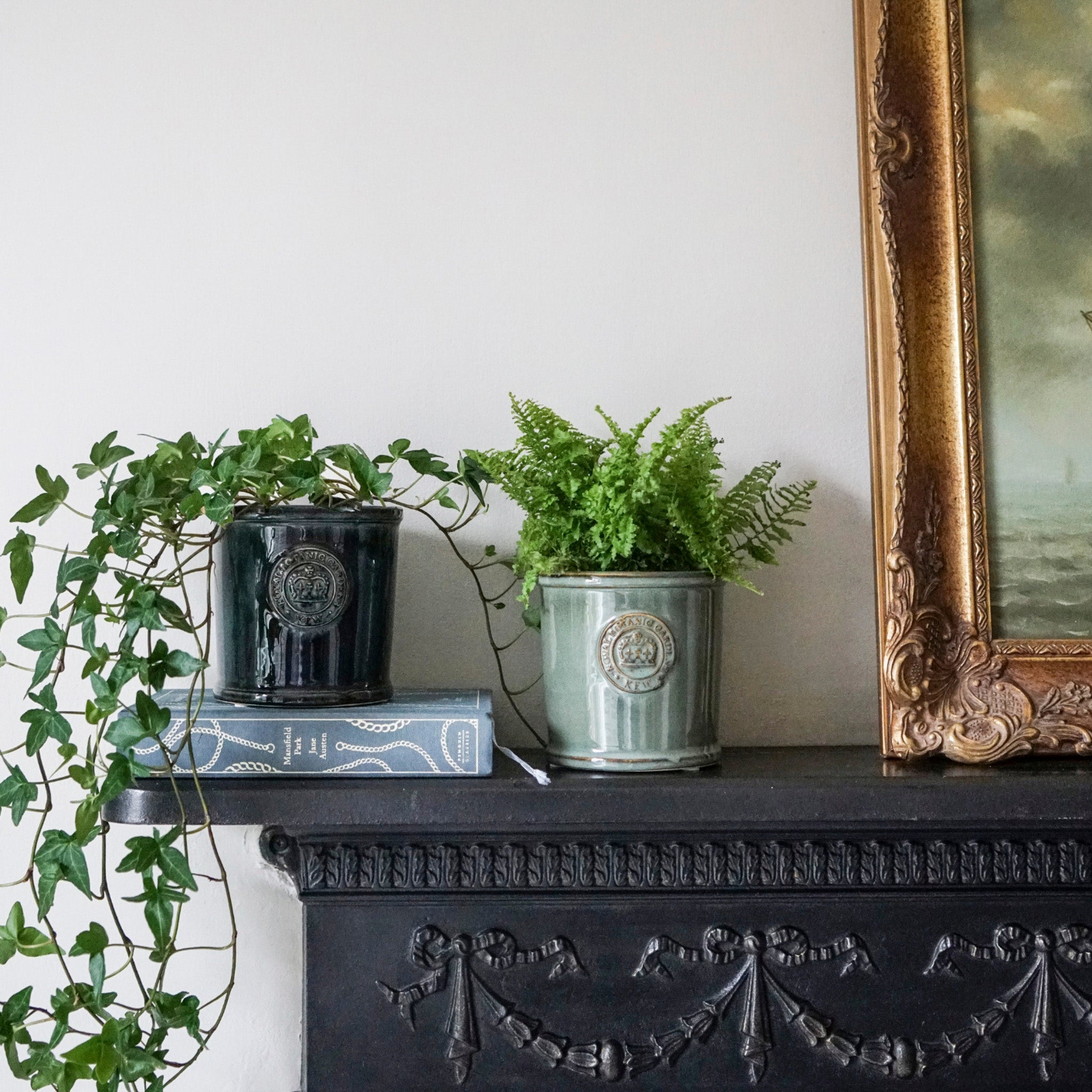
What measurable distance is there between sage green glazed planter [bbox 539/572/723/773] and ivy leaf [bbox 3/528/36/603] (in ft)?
1.20

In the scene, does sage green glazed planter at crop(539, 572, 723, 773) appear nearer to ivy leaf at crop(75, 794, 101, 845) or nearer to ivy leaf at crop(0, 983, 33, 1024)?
ivy leaf at crop(75, 794, 101, 845)

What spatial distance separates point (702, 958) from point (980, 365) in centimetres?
50

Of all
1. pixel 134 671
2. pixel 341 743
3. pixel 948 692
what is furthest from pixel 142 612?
pixel 948 692

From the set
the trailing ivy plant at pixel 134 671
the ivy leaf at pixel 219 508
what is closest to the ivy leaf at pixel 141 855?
the trailing ivy plant at pixel 134 671

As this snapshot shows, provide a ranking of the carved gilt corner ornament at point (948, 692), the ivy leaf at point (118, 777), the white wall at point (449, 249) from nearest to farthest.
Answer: the ivy leaf at point (118, 777) → the carved gilt corner ornament at point (948, 692) → the white wall at point (449, 249)

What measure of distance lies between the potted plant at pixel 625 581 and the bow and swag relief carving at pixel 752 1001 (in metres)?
0.14

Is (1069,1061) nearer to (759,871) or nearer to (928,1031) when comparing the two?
(928,1031)

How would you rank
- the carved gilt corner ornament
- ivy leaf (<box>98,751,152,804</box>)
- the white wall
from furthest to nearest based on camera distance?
the white wall
the carved gilt corner ornament
ivy leaf (<box>98,751,152,804</box>)

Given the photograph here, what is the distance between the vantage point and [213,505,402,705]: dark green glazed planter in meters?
0.74

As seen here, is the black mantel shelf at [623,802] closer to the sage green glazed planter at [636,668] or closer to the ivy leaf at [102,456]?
the sage green glazed planter at [636,668]

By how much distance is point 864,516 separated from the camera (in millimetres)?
922

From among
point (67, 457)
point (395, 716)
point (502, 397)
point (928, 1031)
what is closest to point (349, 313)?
point (502, 397)

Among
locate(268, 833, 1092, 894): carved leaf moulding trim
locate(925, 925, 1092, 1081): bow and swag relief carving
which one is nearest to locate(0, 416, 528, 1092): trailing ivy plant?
locate(268, 833, 1092, 894): carved leaf moulding trim

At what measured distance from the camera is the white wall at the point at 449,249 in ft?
2.98
